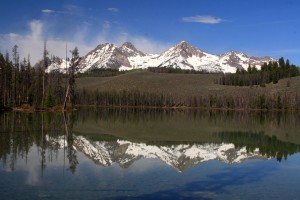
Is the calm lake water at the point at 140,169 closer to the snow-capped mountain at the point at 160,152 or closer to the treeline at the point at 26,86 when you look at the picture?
the snow-capped mountain at the point at 160,152

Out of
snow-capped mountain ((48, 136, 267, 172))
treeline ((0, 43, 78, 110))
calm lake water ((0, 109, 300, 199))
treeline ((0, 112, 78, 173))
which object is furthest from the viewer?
treeline ((0, 43, 78, 110))

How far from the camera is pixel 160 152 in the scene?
29.9 m

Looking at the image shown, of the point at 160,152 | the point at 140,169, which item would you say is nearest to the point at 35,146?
the point at 160,152

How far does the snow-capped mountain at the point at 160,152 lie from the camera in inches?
995

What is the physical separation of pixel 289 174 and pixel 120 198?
11.9m

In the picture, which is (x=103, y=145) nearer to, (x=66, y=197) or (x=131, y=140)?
(x=131, y=140)

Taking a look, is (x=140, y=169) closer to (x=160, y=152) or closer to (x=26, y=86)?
(x=160, y=152)

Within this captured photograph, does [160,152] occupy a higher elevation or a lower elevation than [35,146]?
lower

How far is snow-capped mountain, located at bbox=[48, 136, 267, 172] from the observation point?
2526cm

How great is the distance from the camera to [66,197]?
49.3ft

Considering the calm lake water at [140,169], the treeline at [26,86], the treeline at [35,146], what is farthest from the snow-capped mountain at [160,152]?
the treeline at [26,86]

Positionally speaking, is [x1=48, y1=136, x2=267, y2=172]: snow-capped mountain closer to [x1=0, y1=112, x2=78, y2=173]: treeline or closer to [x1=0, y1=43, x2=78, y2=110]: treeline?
[x1=0, y1=112, x2=78, y2=173]: treeline

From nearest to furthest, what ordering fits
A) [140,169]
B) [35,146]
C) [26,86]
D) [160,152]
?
[140,169], [35,146], [160,152], [26,86]

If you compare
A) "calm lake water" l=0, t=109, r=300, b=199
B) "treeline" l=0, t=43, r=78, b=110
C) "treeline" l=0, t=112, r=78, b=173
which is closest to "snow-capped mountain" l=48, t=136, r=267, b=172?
"calm lake water" l=0, t=109, r=300, b=199
